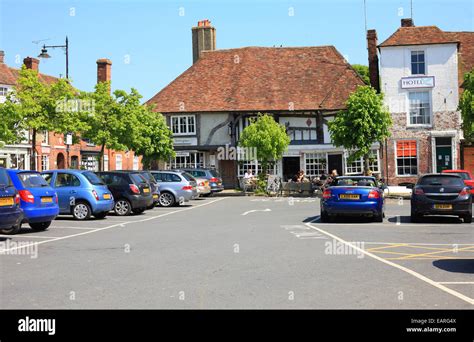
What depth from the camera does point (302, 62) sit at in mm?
46500

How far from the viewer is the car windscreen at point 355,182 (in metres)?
17.9

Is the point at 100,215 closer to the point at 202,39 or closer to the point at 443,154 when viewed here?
the point at 443,154

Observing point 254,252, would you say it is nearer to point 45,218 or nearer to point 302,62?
point 45,218

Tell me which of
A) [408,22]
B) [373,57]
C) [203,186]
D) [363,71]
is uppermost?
[408,22]

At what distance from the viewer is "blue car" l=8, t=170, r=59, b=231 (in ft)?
48.7

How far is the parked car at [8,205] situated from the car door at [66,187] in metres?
5.50

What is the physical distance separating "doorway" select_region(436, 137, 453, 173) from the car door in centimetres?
2797

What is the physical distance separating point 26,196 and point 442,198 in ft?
38.8

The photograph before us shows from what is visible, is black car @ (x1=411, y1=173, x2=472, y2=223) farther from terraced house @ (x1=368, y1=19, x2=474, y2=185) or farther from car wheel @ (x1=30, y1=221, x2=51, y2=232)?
terraced house @ (x1=368, y1=19, x2=474, y2=185)

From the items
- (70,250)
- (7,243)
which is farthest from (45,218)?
(70,250)

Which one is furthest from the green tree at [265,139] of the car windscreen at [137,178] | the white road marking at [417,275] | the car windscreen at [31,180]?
the white road marking at [417,275]

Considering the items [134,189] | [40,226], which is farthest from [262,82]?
[40,226]

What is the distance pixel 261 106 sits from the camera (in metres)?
42.5

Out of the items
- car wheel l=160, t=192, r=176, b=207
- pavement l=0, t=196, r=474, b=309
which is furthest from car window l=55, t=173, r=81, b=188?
car wheel l=160, t=192, r=176, b=207
